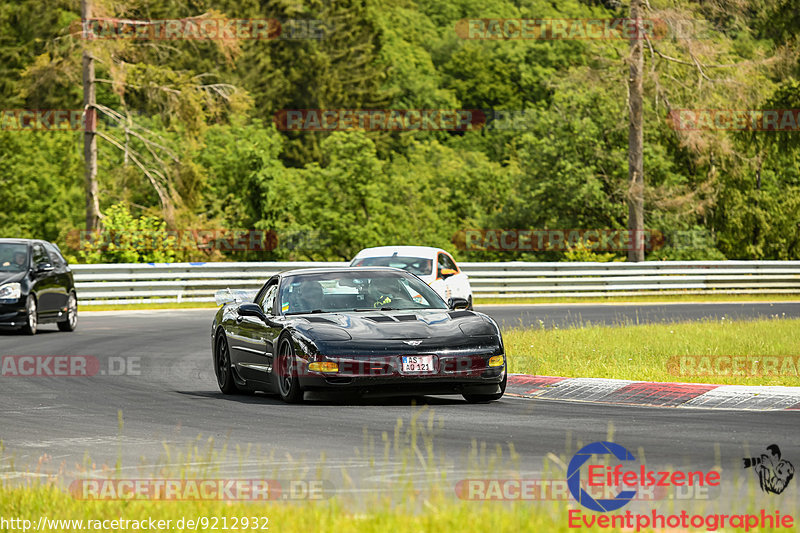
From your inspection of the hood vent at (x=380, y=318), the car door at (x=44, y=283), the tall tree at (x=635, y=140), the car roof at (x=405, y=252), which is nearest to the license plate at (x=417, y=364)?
the hood vent at (x=380, y=318)

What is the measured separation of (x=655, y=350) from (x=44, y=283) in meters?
11.3

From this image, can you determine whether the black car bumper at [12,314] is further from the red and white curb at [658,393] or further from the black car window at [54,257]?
the red and white curb at [658,393]

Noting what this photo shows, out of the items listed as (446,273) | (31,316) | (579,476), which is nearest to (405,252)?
(446,273)

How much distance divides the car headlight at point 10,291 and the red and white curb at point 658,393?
1124cm

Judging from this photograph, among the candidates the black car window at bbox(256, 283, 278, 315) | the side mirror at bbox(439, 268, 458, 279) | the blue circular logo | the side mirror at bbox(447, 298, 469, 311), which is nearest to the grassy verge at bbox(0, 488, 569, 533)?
the blue circular logo

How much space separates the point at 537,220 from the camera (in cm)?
5209

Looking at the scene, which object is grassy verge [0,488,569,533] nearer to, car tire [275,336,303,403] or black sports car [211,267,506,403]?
black sports car [211,267,506,403]

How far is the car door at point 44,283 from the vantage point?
23562 millimetres

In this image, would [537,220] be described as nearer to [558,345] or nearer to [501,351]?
[558,345]

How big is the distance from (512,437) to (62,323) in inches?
645

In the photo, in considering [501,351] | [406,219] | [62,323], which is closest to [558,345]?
[501,351]

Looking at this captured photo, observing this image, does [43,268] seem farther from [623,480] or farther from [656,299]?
[656,299]

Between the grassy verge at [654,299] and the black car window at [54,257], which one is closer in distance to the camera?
the black car window at [54,257]

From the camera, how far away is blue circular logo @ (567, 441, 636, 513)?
22.7 ft
